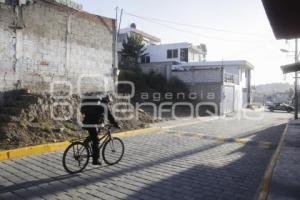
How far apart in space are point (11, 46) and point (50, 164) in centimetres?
554

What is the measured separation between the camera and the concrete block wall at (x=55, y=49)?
11.0m

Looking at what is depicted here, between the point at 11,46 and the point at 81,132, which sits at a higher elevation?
the point at 11,46

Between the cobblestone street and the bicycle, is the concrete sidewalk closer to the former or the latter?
the cobblestone street

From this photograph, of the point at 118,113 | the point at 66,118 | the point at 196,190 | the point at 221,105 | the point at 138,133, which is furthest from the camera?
the point at 221,105

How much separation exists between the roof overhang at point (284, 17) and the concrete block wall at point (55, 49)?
351 inches

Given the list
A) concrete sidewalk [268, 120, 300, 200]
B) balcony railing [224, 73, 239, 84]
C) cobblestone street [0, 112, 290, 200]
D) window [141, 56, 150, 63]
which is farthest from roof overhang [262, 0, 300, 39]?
window [141, 56, 150, 63]

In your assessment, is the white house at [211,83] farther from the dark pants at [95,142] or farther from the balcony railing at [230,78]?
the dark pants at [95,142]

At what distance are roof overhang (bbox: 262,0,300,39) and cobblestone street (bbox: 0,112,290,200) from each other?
3.16 metres

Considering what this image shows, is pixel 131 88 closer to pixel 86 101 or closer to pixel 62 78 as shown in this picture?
pixel 62 78

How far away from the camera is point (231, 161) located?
27.7 feet

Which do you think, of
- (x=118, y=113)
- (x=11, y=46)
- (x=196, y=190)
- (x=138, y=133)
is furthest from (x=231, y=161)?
(x=11, y=46)

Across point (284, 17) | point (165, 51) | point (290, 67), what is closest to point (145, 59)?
point (165, 51)

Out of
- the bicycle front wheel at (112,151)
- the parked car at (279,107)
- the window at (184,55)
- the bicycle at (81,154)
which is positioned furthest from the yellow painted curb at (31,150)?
the parked car at (279,107)

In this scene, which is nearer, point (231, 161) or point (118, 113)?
point (231, 161)
